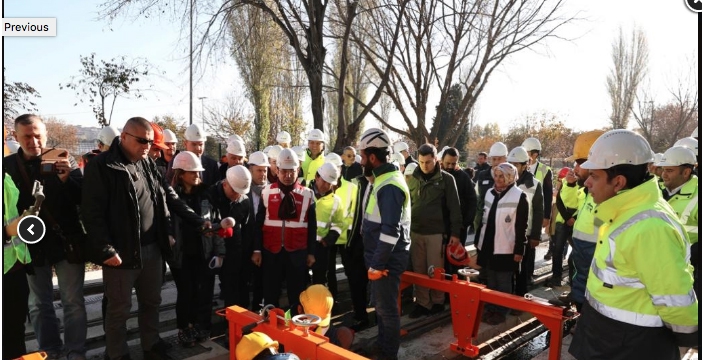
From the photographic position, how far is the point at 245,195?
4.48 m

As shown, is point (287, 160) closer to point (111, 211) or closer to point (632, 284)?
point (111, 211)

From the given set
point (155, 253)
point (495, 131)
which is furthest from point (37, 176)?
point (495, 131)

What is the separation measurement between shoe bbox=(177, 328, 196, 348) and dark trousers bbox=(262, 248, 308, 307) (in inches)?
29.3

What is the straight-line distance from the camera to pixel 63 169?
352cm

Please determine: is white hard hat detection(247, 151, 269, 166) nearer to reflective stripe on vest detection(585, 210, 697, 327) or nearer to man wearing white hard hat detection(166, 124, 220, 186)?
man wearing white hard hat detection(166, 124, 220, 186)

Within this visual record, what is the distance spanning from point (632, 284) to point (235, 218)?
333 centimetres

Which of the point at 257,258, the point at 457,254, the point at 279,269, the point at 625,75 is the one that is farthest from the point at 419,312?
the point at 625,75

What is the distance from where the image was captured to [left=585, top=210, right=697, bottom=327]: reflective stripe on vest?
1988 millimetres

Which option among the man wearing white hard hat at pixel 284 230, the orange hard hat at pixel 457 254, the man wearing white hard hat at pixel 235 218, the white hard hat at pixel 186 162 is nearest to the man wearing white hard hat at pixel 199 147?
the man wearing white hard hat at pixel 235 218

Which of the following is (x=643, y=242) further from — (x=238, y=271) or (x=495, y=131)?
(x=495, y=131)

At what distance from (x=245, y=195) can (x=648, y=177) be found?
11.2ft

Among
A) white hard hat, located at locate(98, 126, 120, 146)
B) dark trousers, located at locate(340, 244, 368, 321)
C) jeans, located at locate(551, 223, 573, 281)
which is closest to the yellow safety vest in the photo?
dark trousers, located at locate(340, 244, 368, 321)

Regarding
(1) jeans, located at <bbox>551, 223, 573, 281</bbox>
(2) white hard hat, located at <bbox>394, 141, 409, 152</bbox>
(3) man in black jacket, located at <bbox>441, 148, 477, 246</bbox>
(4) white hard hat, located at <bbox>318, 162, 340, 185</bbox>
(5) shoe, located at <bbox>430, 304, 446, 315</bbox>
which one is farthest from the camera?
(2) white hard hat, located at <bbox>394, 141, 409, 152</bbox>

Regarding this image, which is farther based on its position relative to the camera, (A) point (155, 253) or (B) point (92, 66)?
(B) point (92, 66)
